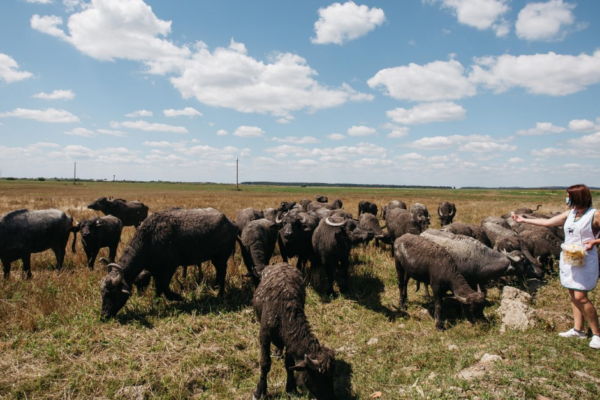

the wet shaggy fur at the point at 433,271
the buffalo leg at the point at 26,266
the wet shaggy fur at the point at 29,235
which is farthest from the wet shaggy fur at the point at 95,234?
the wet shaggy fur at the point at 433,271

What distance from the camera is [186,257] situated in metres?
7.76

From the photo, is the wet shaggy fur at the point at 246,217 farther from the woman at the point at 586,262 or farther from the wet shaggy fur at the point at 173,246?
the woman at the point at 586,262

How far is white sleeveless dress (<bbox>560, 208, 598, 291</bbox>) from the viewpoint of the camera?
15.7 ft

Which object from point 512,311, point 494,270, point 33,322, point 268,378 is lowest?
point 268,378

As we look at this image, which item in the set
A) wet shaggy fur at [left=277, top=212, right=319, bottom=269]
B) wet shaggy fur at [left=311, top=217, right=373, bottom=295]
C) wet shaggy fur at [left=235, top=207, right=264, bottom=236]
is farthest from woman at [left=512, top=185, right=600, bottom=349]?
wet shaggy fur at [left=235, top=207, right=264, bottom=236]

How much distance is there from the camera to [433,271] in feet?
23.2

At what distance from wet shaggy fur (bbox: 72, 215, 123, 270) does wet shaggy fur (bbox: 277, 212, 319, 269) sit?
5.92 m

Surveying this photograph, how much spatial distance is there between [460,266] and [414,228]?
15.0ft

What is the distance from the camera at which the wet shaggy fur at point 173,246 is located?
735 cm

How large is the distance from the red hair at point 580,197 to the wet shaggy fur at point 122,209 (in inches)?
698

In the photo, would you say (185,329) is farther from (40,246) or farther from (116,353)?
(40,246)

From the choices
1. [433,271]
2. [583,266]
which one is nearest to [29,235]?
[433,271]

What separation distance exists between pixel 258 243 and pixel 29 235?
6.56m

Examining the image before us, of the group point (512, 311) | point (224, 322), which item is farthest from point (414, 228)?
point (224, 322)
